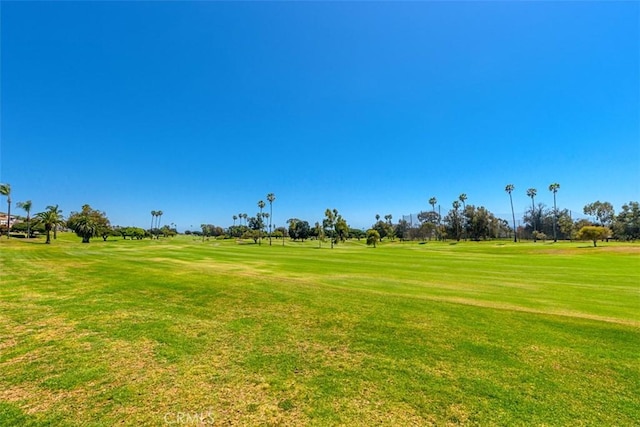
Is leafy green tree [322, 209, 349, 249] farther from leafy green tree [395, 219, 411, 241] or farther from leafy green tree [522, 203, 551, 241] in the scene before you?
leafy green tree [522, 203, 551, 241]

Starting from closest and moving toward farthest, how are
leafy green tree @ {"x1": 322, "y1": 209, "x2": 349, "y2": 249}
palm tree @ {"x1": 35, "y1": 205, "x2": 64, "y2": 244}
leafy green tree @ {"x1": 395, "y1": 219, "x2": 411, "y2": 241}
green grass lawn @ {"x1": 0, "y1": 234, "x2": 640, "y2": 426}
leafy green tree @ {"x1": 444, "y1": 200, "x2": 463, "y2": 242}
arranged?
1. green grass lawn @ {"x1": 0, "y1": 234, "x2": 640, "y2": 426}
2. palm tree @ {"x1": 35, "y1": 205, "x2": 64, "y2": 244}
3. leafy green tree @ {"x1": 322, "y1": 209, "x2": 349, "y2": 249}
4. leafy green tree @ {"x1": 444, "y1": 200, "x2": 463, "y2": 242}
5. leafy green tree @ {"x1": 395, "y1": 219, "x2": 411, "y2": 241}

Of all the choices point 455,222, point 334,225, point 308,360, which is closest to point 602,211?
point 455,222

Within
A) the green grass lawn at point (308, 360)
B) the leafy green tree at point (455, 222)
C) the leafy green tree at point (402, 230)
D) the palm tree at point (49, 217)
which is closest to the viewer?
the green grass lawn at point (308, 360)

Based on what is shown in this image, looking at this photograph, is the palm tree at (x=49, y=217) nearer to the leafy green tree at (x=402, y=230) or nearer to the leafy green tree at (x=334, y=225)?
the leafy green tree at (x=334, y=225)

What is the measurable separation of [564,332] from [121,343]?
1008 cm

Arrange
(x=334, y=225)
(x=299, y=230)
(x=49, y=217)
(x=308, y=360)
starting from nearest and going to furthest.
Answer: (x=308, y=360), (x=49, y=217), (x=334, y=225), (x=299, y=230)

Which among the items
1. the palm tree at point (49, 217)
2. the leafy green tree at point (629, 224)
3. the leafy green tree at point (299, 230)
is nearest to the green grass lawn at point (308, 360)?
the palm tree at point (49, 217)

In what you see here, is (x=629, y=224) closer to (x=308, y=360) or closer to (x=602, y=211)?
(x=602, y=211)

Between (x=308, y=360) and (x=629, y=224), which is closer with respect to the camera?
(x=308, y=360)

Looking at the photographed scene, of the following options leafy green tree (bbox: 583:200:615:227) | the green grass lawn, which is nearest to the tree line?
leafy green tree (bbox: 583:200:615:227)

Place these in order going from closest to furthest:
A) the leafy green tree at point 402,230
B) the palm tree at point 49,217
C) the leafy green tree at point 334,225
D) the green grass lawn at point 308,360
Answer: the green grass lawn at point 308,360, the palm tree at point 49,217, the leafy green tree at point 334,225, the leafy green tree at point 402,230

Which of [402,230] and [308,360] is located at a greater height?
[402,230]

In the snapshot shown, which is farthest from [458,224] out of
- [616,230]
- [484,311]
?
[484,311]

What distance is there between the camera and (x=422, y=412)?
3.96m
